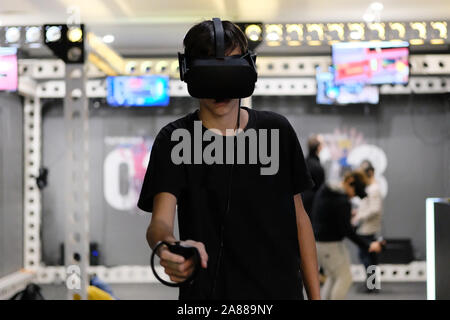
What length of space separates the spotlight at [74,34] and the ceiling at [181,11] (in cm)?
154

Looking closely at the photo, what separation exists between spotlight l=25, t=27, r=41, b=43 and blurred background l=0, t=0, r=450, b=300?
96 centimetres

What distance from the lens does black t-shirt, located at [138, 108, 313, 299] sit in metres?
1.13

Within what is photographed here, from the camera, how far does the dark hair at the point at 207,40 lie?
1.08 metres

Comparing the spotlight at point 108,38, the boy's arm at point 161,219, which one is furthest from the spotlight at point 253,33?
the spotlight at point 108,38

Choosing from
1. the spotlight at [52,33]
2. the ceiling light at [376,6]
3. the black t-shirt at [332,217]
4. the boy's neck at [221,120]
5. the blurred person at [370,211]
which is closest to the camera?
the boy's neck at [221,120]

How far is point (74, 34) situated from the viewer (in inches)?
123

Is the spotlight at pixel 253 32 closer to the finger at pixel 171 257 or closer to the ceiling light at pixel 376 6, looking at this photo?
the ceiling light at pixel 376 6

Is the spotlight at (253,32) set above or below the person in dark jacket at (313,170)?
above

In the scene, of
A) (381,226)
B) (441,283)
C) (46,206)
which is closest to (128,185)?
(46,206)

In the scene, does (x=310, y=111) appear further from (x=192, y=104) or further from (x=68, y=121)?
(x=68, y=121)

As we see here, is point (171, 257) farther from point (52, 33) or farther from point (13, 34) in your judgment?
point (13, 34)

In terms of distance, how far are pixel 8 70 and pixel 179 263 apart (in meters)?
3.68

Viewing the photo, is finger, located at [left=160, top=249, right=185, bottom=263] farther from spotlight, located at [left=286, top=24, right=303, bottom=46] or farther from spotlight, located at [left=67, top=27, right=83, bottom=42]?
spotlight, located at [left=286, top=24, right=303, bottom=46]
